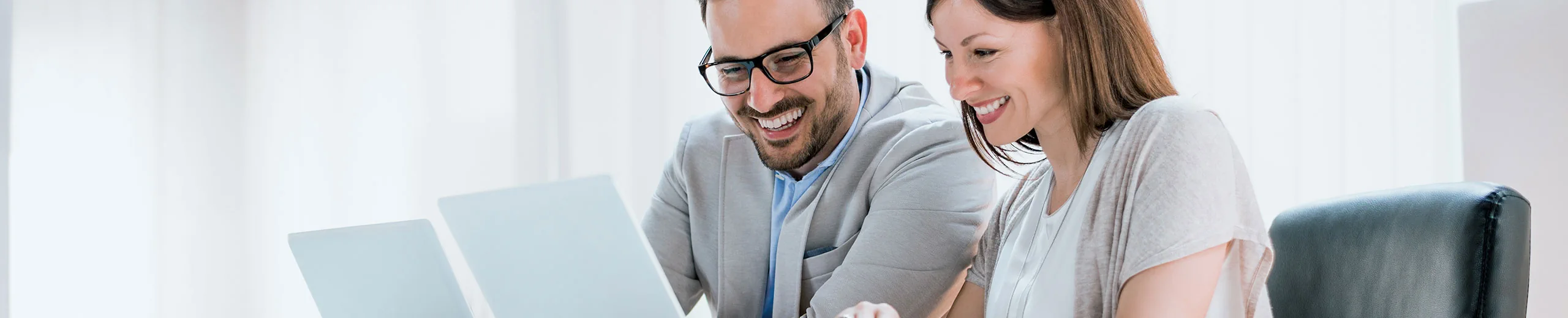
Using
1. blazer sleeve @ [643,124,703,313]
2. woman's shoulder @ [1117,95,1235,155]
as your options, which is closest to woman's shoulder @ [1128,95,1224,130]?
woman's shoulder @ [1117,95,1235,155]

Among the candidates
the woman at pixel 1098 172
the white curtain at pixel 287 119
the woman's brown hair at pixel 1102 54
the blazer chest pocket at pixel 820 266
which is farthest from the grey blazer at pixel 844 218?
the white curtain at pixel 287 119

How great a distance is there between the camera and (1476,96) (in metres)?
1.87

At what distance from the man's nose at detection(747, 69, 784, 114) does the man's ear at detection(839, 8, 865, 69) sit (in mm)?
125

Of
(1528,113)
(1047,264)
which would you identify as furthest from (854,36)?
(1528,113)

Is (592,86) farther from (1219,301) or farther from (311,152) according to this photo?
(1219,301)

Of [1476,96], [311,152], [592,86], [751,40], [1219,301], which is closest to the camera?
[1219,301]

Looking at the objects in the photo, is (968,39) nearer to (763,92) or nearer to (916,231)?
(916,231)

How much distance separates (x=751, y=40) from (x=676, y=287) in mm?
472

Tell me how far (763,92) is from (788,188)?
16cm

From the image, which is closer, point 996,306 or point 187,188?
point 996,306

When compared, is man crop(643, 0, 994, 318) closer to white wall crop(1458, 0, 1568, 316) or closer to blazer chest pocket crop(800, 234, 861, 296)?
blazer chest pocket crop(800, 234, 861, 296)

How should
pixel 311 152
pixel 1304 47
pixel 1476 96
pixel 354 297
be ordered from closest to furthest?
pixel 354 297
pixel 1476 96
pixel 1304 47
pixel 311 152

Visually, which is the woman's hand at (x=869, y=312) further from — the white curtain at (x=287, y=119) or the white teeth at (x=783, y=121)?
the white curtain at (x=287, y=119)

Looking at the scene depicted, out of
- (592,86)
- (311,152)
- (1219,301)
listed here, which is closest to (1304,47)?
(1219,301)
